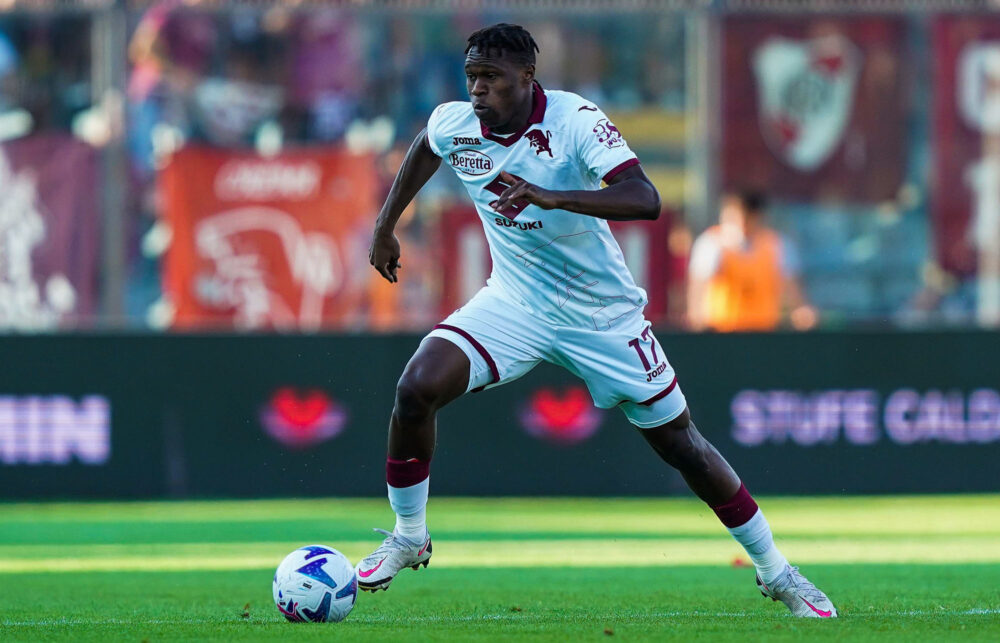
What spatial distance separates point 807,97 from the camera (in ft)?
51.0

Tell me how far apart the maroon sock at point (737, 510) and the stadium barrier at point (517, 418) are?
562 cm

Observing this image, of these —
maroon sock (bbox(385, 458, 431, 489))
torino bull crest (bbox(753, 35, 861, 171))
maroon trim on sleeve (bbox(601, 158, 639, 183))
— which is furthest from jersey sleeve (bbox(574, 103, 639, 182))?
torino bull crest (bbox(753, 35, 861, 171))

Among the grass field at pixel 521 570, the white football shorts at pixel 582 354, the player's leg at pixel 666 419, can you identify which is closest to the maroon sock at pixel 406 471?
the white football shorts at pixel 582 354

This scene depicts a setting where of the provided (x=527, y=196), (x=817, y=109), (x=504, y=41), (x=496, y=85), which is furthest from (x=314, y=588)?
(x=817, y=109)

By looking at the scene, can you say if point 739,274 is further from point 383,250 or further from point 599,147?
point 599,147

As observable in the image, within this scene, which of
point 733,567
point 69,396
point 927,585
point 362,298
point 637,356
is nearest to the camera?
point 637,356

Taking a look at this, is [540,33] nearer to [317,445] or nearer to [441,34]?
[441,34]

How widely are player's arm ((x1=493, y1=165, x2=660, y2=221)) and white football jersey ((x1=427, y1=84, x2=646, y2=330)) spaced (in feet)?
0.74

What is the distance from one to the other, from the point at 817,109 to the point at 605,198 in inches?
395

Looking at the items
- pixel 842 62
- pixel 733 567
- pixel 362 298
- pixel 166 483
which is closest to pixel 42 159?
pixel 362 298

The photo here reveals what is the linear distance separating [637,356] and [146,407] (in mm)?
6388

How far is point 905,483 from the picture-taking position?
40.4ft

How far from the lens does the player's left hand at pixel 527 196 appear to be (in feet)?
19.0

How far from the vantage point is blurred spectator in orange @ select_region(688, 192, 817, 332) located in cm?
1316
